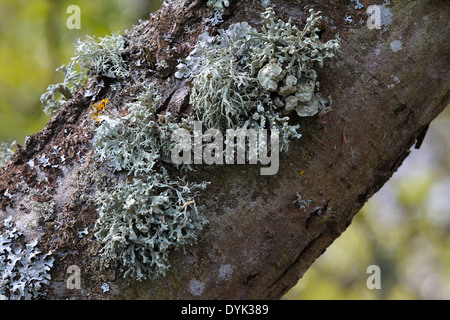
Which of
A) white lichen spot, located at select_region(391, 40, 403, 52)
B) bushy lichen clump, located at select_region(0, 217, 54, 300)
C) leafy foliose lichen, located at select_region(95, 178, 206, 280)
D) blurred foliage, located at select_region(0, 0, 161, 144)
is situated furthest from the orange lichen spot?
blurred foliage, located at select_region(0, 0, 161, 144)

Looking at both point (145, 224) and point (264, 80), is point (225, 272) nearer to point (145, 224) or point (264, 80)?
point (145, 224)

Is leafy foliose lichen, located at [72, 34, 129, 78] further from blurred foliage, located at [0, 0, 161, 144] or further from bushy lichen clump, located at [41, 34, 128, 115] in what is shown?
blurred foliage, located at [0, 0, 161, 144]

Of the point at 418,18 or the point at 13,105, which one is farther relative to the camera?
the point at 13,105

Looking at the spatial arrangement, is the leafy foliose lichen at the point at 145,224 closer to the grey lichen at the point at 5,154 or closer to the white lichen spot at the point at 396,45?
the grey lichen at the point at 5,154

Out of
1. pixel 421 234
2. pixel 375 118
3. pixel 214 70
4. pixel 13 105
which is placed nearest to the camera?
pixel 214 70
